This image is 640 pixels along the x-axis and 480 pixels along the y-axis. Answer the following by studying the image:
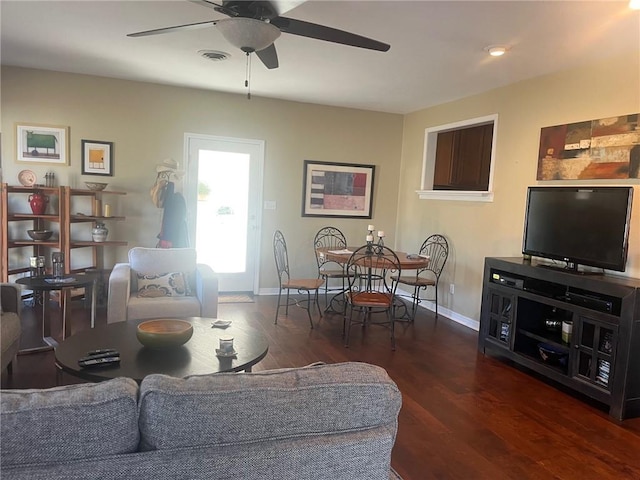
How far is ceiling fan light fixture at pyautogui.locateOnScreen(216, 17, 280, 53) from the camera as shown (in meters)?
2.15

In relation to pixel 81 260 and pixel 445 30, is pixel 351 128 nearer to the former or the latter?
pixel 445 30

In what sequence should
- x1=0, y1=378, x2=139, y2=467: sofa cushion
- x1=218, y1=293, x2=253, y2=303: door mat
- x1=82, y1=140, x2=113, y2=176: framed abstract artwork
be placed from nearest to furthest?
x1=0, y1=378, x2=139, y2=467: sofa cushion
x1=82, y1=140, x2=113, y2=176: framed abstract artwork
x1=218, y1=293, x2=253, y2=303: door mat

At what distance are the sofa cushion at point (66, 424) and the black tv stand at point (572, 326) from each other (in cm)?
295

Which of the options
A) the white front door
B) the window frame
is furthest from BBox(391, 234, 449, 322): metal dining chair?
the white front door

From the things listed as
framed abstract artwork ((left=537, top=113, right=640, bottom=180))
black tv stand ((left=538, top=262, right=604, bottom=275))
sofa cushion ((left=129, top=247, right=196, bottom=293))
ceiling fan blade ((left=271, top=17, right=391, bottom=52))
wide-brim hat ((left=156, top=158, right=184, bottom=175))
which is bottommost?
sofa cushion ((left=129, top=247, right=196, bottom=293))

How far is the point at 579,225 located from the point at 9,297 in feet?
13.2

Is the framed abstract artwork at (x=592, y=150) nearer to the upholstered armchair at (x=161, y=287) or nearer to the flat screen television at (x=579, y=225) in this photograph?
the flat screen television at (x=579, y=225)

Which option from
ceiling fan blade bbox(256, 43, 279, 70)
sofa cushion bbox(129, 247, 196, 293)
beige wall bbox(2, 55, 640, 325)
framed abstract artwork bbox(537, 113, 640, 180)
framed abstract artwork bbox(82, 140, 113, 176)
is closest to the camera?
ceiling fan blade bbox(256, 43, 279, 70)

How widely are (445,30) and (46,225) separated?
4461mm

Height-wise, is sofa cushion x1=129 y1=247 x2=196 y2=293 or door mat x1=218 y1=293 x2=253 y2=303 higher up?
sofa cushion x1=129 y1=247 x2=196 y2=293

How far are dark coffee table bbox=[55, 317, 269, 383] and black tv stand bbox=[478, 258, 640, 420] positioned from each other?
2.18 metres

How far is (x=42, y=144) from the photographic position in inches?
188

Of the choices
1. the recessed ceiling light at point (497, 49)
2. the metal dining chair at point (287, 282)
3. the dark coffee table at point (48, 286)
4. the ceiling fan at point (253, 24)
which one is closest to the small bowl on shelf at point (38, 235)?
the dark coffee table at point (48, 286)

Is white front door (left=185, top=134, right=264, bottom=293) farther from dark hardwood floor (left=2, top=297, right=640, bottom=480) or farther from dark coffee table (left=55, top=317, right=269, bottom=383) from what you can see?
dark coffee table (left=55, top=317, right=269, bottom=383)
